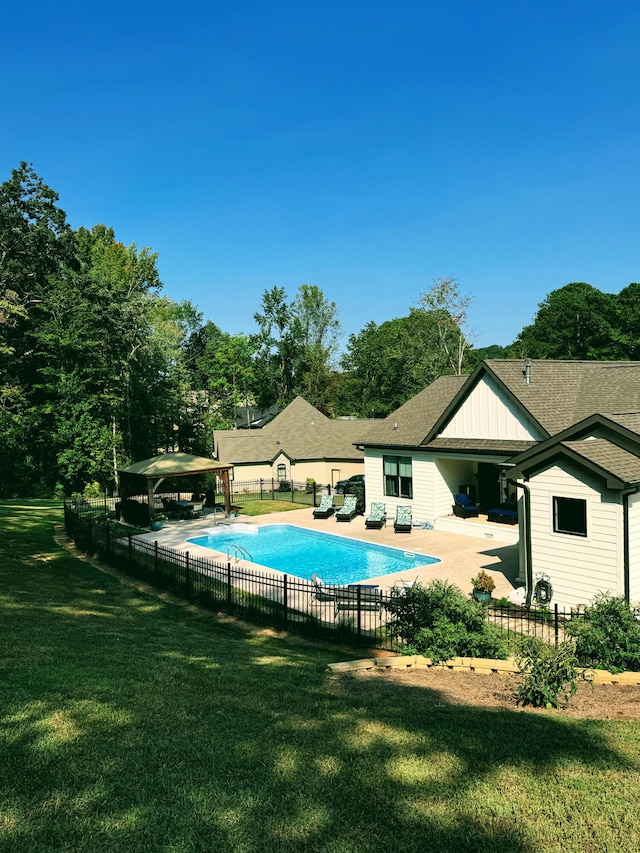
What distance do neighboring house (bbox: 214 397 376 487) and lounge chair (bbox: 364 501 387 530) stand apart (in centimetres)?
1782

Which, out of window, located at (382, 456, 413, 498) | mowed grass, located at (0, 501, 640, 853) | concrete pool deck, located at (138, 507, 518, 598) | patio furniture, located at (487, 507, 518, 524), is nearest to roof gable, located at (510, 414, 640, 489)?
concrete pool deck, located at (138, 507, 518, 598)

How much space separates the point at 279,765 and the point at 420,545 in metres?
18.7

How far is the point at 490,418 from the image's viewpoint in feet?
84.5

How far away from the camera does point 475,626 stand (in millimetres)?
11648

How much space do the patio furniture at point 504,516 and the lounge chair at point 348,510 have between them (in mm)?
7205

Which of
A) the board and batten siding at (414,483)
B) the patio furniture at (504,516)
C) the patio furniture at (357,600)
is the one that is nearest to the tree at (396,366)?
the board and batten siding at (414,483)

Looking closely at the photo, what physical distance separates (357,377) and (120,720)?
202ft

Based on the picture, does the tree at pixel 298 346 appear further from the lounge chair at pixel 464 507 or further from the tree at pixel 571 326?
the lounge chair at pixel 464 507

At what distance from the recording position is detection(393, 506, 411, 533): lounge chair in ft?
88.0

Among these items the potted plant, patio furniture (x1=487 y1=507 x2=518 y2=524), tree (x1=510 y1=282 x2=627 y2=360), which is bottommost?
the potted plant

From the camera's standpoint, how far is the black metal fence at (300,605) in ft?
44.1

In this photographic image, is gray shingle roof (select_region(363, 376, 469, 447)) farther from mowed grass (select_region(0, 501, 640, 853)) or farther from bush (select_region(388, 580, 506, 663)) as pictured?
mowed grass (select_region(0, 501, 640, 853))

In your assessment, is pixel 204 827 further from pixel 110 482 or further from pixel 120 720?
pixel 110 482

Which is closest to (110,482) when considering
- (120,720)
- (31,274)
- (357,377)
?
(31,274)
